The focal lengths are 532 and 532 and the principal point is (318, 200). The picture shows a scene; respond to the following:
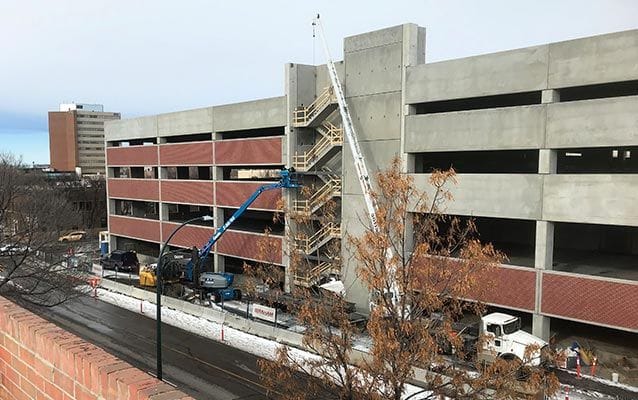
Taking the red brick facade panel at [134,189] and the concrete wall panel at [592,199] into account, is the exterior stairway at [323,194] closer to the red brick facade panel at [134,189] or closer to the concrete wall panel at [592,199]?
the concrete wall panel at [592,199]

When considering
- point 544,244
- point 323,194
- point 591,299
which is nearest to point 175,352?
point 323,194

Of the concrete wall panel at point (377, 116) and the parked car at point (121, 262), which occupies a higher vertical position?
the concrete wall panel at point (377, 116)

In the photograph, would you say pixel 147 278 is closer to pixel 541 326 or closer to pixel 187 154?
pixel 187 154

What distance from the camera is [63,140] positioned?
176375mm

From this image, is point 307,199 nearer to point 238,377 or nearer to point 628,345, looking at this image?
point 238,377

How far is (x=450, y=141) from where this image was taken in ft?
98.3

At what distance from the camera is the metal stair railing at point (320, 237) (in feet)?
117

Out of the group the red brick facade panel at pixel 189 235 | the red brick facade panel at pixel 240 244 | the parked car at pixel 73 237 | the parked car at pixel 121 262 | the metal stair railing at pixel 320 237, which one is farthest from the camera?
the parked car at pixel 73 237

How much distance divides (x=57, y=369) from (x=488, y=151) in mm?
32406

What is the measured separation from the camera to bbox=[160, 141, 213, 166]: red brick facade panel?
46.9m

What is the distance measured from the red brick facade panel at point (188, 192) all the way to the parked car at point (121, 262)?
733 cm

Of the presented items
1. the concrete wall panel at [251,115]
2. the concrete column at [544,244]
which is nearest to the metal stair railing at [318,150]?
the concrete wall panel at [251,115]

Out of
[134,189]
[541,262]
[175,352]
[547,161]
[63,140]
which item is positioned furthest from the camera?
[63,140]

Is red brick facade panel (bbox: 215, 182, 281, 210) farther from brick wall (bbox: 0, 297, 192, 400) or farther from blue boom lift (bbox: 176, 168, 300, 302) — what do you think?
brick wall (bbox: 0, 297, 192, 400)
